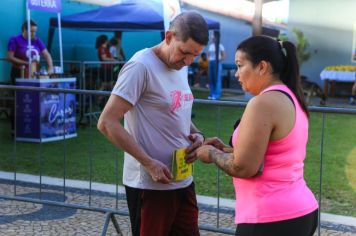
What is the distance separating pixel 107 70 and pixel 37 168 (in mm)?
5717

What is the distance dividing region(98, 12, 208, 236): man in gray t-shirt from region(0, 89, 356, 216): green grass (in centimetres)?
206

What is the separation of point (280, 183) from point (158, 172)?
73 cm

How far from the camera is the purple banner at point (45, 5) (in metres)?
10.0

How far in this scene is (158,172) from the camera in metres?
3.07

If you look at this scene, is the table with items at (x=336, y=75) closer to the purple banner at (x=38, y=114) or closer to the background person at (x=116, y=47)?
the background person at (x=116, y=47)

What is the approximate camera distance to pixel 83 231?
531cm

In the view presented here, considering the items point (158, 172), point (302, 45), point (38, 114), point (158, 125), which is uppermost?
point (302, 45)

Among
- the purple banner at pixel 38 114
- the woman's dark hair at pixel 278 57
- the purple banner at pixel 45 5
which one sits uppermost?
the purple banner at pixel 45 5

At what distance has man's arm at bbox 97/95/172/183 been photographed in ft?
9.89

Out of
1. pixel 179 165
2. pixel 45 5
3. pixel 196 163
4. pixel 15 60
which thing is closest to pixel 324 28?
pixel 45 5

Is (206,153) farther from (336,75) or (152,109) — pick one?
(336,75)

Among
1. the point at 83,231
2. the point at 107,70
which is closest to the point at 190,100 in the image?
the point at 83,231

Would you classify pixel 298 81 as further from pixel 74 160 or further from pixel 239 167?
pixel 74 160

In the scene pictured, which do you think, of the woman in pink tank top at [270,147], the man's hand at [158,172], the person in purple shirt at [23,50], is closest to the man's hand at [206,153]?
the woman in pink tank top at [270,147]
